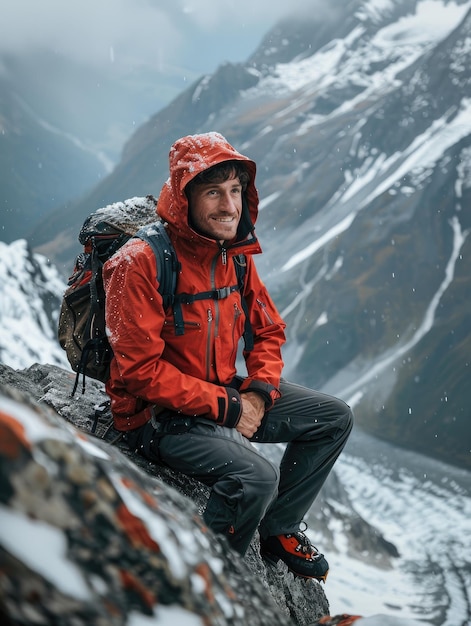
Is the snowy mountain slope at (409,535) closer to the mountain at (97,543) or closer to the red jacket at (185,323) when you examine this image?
the red jacket at (185,323)

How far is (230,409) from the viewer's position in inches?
201

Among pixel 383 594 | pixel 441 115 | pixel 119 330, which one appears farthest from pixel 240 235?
pixel 441 115

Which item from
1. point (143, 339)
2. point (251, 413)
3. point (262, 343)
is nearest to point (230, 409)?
point (251, 413)

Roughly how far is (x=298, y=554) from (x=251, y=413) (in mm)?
1420

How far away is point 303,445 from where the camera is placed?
19.2 feet

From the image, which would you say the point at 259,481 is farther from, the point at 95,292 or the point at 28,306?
the point at 28,306

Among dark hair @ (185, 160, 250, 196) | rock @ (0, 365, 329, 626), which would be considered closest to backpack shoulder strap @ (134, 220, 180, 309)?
dark hair @ (185, 160, 250, 196)

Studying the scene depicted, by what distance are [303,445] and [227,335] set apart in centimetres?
136

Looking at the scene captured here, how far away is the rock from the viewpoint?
2166mm

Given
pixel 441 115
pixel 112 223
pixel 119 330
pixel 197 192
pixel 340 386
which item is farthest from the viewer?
pixel 441 115

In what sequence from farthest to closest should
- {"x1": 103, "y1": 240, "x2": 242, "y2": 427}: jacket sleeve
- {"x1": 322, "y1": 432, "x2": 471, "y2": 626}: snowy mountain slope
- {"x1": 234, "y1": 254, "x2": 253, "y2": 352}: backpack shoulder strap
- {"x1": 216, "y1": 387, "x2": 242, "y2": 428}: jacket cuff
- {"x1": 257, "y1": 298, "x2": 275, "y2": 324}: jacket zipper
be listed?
{"x1": 322, "y1": 432, "x2": 471, "y2": 626}: snowy mountain slope, {"x1": 257, "y1": 298, "x2": 275, "y2": 324}: jacket zipper, {"x1": 234, "y1": 254, "x2": 253, "y2": 352}: backpack shoulder strap, {"x1": 216, "y1": 387, "x2": 242, "y2": 428}: jacket cuff, {"x1": 103, "y1": 240, "x2": 242, "y2": 427}: jacket sleeve

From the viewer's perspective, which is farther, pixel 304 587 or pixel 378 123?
pixel 378 123

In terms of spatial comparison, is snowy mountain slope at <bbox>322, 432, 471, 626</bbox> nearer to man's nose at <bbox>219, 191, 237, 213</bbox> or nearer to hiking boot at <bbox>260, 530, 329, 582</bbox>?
hiking boot at <bbox>260, 530, 329, 582</bbox>

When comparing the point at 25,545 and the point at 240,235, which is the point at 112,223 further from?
the point at 25,545
